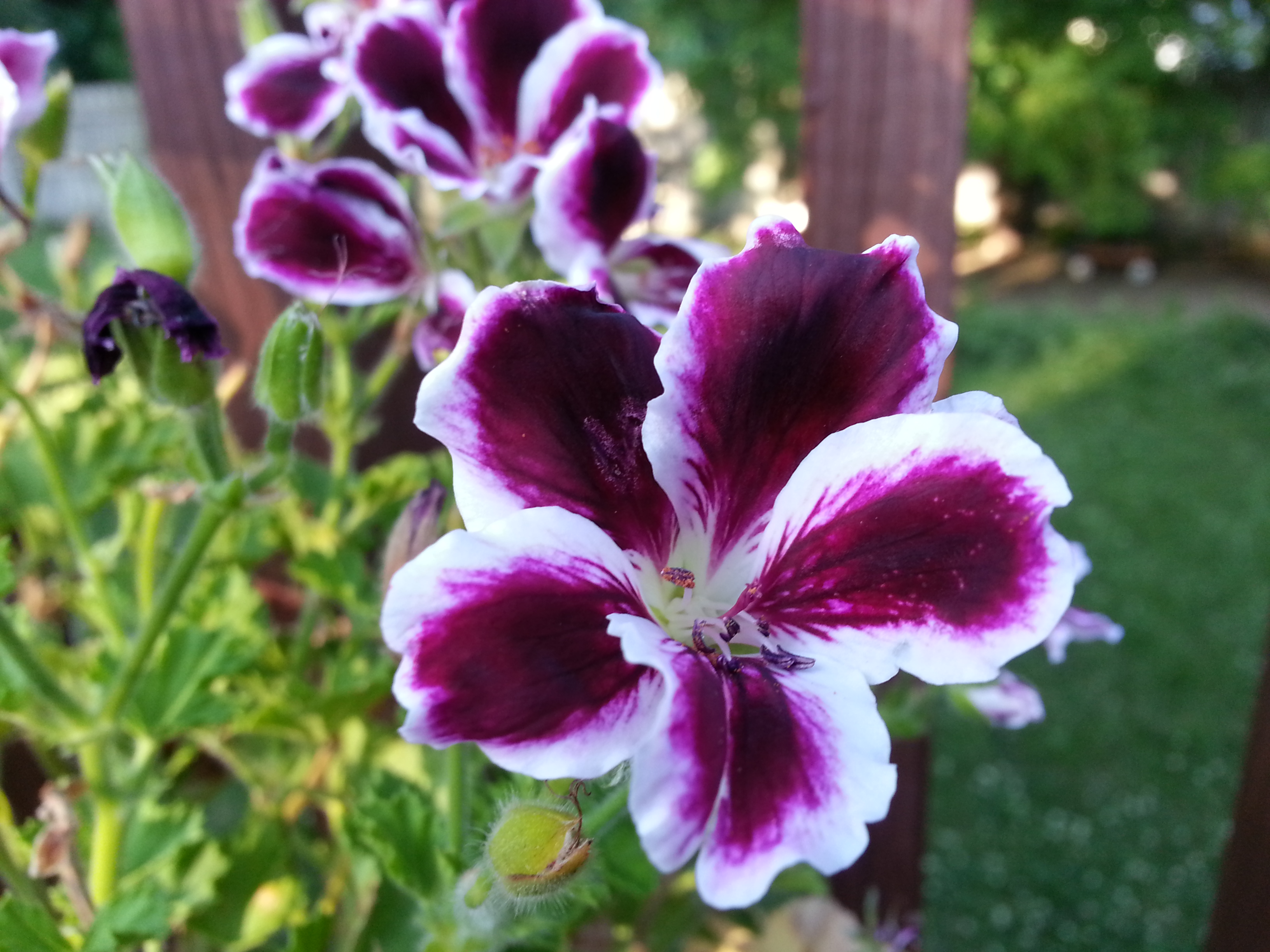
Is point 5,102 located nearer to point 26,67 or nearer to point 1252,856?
point 26,67

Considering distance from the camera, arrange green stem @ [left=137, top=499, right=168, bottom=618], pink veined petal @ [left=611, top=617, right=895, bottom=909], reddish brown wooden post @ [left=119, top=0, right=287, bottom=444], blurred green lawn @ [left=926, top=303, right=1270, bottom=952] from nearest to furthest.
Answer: pink veined petal @ [left=611, top=617, right=895, bottom=909] → green stem @ [left=137, top=499, right=168, bottom=618] → reddish brown wooden post @ [left=119, top=0, right=287, bottom=444] → blurred green lawn @ [left=926, top=303, right=1270, bottom=952]

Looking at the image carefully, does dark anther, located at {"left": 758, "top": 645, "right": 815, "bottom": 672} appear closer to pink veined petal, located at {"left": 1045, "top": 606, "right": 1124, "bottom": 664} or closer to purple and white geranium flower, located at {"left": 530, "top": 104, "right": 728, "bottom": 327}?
purple and white geranium flower, located at {"left": 530, "top": 104, "right": 728, "bottom": 327}

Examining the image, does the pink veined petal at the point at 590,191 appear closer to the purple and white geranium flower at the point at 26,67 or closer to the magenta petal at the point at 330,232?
the magenta petal at the point at 330,232

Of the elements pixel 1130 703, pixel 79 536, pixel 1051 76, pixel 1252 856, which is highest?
pixel 79 536

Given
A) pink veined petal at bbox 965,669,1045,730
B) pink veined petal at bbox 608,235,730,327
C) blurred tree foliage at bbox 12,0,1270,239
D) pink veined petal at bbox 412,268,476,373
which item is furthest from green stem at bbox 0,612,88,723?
blurred tree foliage at bbox 12,0,1270,239

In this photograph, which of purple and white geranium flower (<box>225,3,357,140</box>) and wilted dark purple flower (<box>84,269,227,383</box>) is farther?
purple and white geranium flower (<box>225,3,357,140</box>)

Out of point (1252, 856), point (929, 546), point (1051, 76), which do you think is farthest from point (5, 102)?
point (1051, 76)

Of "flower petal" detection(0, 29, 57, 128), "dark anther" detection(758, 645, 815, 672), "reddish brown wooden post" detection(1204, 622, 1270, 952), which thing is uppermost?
"flower petal" detection(0, 29, 57, 128)
